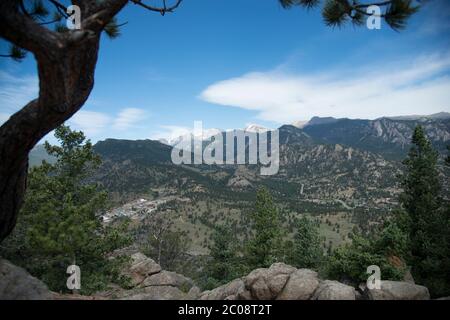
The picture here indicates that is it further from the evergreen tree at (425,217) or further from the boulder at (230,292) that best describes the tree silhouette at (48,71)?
the evergreen tree at (425,217)

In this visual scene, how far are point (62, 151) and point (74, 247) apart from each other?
7103 mm

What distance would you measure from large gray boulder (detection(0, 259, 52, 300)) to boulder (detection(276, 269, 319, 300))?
37.3 feet

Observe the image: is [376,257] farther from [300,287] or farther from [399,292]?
[300,287]

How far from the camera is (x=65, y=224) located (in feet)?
56.1

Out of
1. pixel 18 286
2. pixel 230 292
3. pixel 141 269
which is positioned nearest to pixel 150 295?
pixel 18 286

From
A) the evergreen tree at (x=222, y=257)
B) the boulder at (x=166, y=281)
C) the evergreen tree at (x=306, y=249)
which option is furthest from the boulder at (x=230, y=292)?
the evergreen tree at (x=306, y=249)

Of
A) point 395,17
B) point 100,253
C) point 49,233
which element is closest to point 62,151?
point 49,233

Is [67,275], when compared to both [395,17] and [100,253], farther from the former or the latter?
[395,17]

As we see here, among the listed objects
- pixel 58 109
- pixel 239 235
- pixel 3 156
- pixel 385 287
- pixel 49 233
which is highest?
pixel 58 109

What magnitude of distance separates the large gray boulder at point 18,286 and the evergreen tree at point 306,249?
35.0 meters

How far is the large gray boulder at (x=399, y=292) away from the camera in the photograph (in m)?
12.6

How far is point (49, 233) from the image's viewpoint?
659 inches

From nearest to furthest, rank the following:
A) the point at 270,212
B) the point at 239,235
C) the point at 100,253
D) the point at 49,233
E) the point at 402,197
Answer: the point at 49,233, the point at 100,253, the point at 402,197, the point at 270,212, the point at 239,235

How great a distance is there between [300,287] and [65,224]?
1349cm
